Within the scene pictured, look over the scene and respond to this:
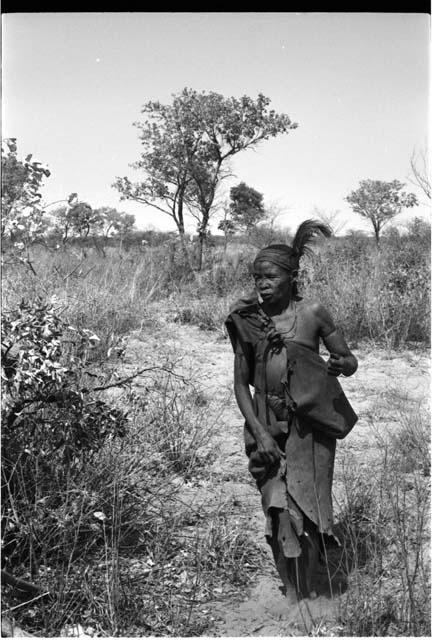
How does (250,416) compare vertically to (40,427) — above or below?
above

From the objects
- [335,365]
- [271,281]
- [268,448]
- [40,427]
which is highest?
[271,281]

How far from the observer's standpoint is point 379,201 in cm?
2031

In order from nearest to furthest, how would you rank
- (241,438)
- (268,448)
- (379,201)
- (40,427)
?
(268,448) → (40,427) → (241,438) → (379,201)

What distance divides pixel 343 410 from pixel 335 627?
86 cm


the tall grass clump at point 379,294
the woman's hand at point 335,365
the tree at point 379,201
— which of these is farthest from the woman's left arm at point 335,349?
the tree at point 379,201

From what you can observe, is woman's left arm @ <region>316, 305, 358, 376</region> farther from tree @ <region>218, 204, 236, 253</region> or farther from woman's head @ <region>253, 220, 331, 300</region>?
tree @ <region>218, 204, 236, 253</region>

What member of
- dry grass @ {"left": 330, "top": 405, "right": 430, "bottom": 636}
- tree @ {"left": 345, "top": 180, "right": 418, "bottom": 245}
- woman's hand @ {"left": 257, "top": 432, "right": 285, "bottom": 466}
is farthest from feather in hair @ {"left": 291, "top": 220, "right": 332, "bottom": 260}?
tree @ {"left": 345, "top": 180, "right": 418, "bottom": 245}

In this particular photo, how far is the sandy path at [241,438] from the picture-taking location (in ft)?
9.02

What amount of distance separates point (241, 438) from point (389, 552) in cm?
222

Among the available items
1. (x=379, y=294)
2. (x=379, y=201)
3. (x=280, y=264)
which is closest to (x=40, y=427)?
(x=280, y=264)

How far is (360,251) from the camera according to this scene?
37.7 feet

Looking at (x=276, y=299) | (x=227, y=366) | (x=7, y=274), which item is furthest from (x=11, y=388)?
(x=7, y=274)

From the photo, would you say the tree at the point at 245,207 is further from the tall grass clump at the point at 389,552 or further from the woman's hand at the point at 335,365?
the woman's hand at the point at 335,365

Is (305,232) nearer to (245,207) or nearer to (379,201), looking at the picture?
(245,207)
